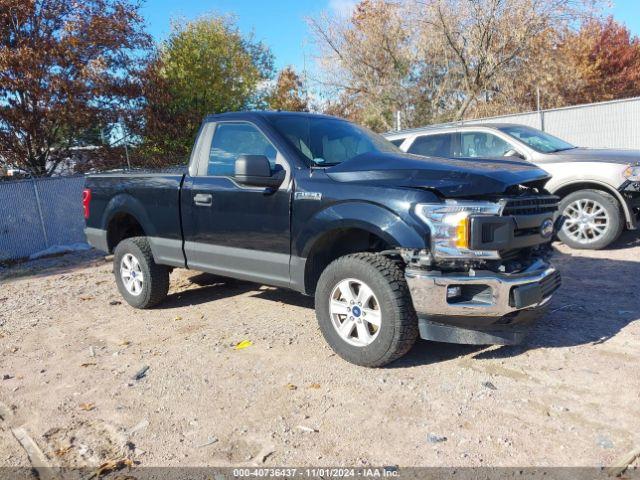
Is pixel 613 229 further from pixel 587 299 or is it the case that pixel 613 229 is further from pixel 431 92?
pixel 431 92

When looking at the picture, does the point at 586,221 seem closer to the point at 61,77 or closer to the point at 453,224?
the point at 453,224

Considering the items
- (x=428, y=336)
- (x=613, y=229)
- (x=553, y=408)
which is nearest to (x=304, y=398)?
(x=428, y=336)

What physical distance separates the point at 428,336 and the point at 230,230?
2.06 m

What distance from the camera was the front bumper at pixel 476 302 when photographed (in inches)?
137

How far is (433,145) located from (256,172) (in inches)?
182

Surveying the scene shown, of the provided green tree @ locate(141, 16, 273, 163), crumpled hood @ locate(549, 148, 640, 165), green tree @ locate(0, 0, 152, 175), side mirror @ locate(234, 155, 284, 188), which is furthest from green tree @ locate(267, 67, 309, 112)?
side mirror @ locate(234, 155, 284, 188)

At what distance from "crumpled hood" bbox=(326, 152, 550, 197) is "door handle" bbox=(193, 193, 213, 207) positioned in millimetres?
1305

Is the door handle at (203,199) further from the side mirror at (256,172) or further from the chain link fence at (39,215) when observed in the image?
the chain link fence at (39,215)

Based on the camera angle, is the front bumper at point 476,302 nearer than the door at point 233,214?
Yes

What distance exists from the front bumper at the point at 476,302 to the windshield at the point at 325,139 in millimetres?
1444

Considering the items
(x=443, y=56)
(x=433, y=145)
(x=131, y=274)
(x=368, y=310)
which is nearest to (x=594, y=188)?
(x=433, y=145)

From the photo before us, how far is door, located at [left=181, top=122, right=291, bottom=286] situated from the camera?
4.45 m

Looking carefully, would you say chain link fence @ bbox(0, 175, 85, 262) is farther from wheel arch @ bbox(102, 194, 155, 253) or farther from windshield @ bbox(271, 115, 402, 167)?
windshield @ bbox(271, 115, 402, 167)

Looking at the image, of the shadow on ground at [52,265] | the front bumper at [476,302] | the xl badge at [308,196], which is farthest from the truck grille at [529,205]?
the shadow on ground at [52,265]
